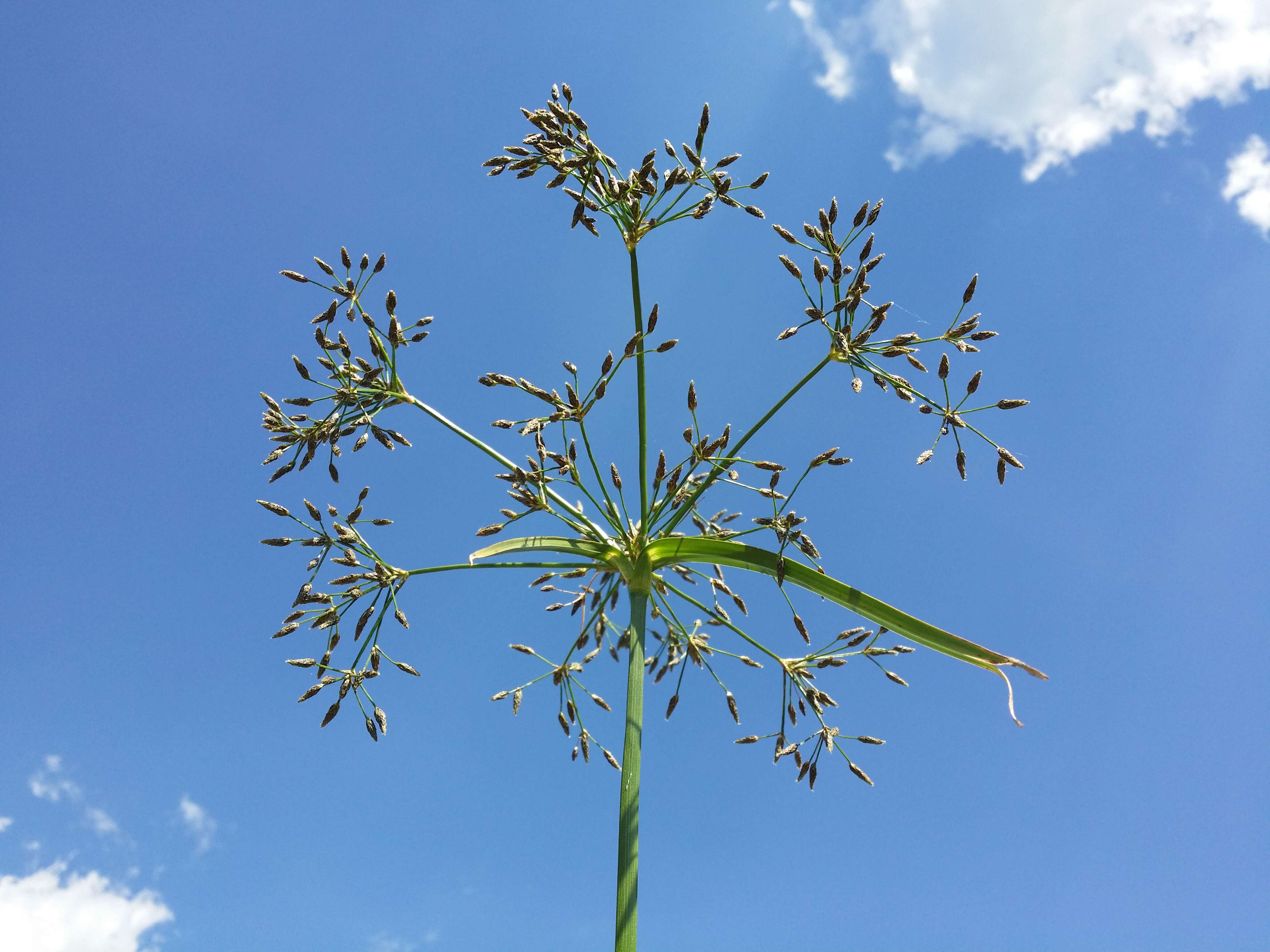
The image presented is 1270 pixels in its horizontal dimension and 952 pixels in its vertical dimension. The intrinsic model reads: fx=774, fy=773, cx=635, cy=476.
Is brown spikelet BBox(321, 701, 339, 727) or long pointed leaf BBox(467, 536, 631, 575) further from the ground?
long pointed leaf BBox(467, 536, 631, 575)

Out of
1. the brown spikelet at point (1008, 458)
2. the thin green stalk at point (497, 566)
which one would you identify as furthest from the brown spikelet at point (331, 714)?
the brown spikelet at point (1008, 458)

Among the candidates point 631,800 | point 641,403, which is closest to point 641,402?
point 641,403

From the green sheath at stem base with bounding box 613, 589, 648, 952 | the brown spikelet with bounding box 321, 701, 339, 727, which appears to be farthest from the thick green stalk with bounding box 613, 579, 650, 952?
the brown spikelet with bounding box 321, 701, 339, 727

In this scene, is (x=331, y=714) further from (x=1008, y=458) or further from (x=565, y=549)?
(x=1008, y=458)

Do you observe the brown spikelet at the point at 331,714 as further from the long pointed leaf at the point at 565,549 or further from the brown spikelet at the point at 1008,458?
the brown spikelet at the point at 1008,458

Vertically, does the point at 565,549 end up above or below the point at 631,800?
above

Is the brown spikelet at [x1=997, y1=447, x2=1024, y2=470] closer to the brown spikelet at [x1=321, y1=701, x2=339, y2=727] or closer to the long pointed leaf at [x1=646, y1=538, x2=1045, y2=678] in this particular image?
the long pointed leaf at [x1=646, y1=538, x2=1045, y2=678]

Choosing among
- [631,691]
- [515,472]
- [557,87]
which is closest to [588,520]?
[515,472]

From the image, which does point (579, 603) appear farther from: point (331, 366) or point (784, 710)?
point (331, 366)
